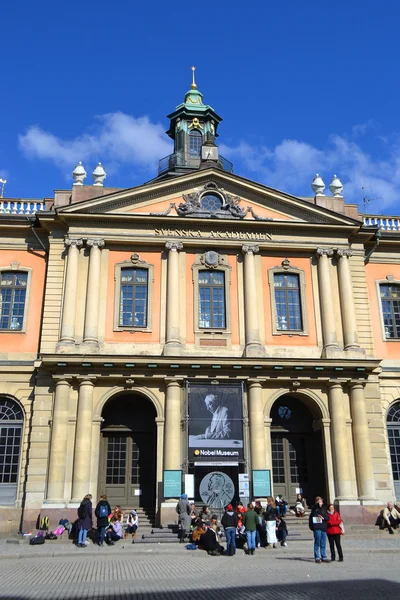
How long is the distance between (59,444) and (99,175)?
39.6ft

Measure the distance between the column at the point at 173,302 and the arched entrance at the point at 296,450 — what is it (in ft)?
17.1

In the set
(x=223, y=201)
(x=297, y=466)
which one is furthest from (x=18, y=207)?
(x=297, y=466)

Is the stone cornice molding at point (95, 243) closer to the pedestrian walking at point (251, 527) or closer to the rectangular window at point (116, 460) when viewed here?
the rectangular window at point (116, 460)

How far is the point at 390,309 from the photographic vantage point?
1057 inches

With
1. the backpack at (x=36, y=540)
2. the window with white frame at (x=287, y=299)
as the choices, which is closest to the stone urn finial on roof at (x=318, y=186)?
the window with white frame at (x=287, y=299)

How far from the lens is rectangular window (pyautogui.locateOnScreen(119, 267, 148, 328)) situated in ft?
80.2

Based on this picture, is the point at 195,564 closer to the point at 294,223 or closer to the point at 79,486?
the point at 79,486

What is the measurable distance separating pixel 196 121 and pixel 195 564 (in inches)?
1108

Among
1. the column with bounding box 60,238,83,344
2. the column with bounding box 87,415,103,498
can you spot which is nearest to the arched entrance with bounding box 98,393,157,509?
the column with bounding box 87,415,103,498

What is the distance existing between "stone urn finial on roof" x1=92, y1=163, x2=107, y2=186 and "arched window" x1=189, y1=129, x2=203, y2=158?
9.88 meters

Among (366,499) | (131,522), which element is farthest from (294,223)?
(131,522)

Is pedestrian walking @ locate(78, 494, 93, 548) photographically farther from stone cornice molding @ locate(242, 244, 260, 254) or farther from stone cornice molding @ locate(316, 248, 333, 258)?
stone cornice molding @ locate(316, 248, 333, 258)

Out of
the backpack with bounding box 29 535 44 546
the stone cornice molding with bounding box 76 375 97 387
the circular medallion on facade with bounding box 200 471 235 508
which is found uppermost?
the stone cornice molding with bounding box 76 375 97 387

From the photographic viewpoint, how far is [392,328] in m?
26.5
